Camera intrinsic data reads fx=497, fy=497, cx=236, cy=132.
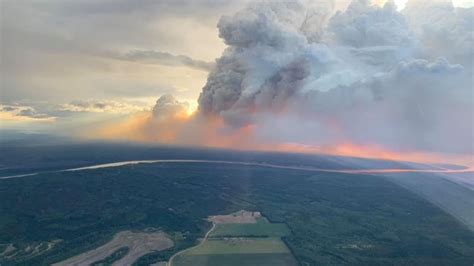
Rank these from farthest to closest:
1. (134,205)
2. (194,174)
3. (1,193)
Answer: (194,174), (1,193), (134,205)

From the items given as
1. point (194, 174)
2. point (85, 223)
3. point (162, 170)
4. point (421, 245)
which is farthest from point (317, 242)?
point (162, 170)

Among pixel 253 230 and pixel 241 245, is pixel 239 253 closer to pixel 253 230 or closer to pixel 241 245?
pixel 241 245

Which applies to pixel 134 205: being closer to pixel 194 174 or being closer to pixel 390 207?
pixel 194 174

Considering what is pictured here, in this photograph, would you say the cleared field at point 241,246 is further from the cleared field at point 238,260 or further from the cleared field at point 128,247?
the cleared field at point 128,247

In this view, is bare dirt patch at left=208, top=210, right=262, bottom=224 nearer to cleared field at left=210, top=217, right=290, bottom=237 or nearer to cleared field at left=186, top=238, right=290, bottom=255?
cleared field at left=210, top=217, right=290, bottom=237

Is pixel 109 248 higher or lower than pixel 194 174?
lower

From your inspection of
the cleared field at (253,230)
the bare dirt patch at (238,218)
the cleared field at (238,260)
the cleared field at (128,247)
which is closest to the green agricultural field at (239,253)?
the cleared field at (238,260)
